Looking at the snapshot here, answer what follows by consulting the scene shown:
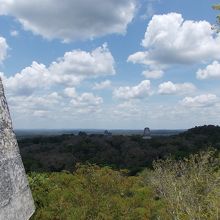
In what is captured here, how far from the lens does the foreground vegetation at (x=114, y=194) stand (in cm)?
2005

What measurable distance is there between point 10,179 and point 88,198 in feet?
58.8

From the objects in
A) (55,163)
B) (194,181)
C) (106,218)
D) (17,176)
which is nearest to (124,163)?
(55,163)

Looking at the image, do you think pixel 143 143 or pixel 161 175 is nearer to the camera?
pixel 161 175

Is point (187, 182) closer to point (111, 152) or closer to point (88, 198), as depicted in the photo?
point (88, 198)

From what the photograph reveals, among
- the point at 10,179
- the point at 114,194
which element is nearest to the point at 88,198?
the point at 114,194

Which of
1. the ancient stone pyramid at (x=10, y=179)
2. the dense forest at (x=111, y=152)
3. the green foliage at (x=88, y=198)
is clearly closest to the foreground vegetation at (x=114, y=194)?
the green foliage at (x=88, y=198)

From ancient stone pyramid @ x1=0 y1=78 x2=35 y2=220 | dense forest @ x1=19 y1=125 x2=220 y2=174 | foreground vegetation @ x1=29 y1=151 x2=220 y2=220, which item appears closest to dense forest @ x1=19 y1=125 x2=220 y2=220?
foreground vegetation @ x1=29 y1=151 x2=220 y2=220

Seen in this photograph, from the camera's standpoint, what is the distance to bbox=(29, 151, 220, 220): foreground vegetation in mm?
20047

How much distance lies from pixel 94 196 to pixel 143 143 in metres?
63.6

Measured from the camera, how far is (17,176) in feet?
14.4

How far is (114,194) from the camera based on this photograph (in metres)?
24.1

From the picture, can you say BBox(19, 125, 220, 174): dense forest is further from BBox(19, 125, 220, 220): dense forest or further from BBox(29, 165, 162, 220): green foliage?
BBox(29, 165, 162, 220): green foliage

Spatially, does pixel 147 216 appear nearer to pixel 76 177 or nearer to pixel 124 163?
pixel 76 177

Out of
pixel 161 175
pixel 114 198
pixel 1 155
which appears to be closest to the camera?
pixel 1 155
